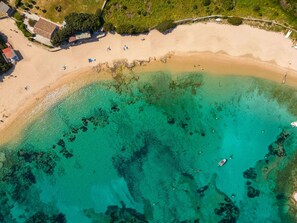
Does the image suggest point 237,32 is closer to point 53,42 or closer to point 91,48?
point 91,48

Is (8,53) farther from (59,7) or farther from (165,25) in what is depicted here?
(165,25)

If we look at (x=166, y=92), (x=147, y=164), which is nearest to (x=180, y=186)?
(x=147, y=164)

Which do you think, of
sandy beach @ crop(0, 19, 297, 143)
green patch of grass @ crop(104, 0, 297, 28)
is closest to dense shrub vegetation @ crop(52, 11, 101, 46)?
green patch of grass @ crop(104, 0, 297, 28)

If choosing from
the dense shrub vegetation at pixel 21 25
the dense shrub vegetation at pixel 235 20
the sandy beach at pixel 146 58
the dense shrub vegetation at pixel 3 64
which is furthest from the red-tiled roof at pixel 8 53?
the dense shrub vegetation at pixel 235 20

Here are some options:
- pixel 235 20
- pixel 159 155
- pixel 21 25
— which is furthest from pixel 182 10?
pixel 21 25

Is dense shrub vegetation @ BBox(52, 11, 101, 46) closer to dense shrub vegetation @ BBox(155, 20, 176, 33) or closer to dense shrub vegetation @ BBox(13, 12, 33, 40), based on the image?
dense shrub vegetation @ BBox(13, 12, 33, 40)

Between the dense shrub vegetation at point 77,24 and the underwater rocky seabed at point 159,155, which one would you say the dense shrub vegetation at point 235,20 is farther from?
the dense shrub vegetation at point 77,24
